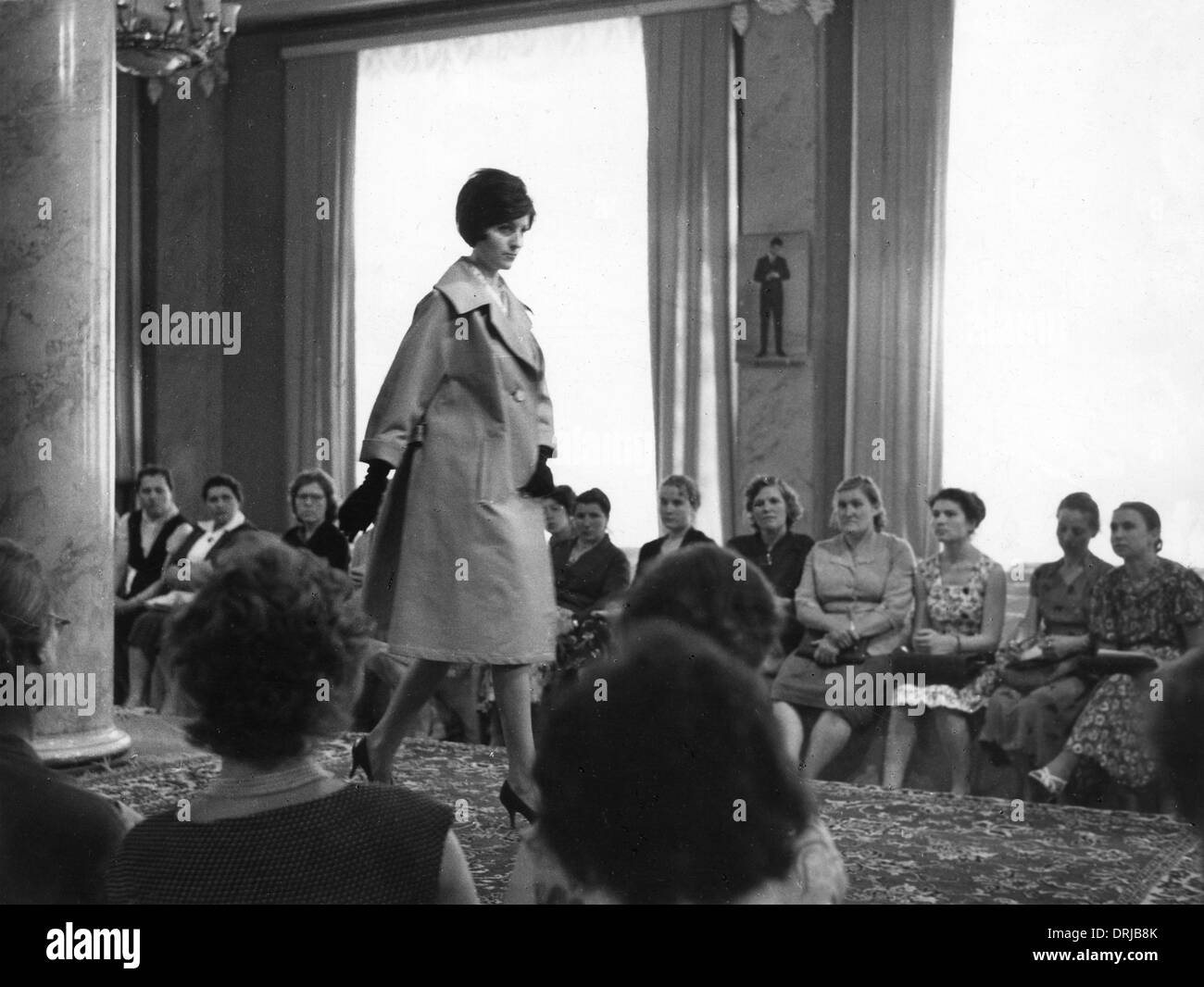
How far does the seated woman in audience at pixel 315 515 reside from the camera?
560cm

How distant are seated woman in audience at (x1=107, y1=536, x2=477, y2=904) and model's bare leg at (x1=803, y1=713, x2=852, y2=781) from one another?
3.00 metres

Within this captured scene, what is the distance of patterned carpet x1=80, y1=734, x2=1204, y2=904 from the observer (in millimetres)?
2941

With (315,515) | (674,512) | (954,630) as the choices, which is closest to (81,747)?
(315,515)

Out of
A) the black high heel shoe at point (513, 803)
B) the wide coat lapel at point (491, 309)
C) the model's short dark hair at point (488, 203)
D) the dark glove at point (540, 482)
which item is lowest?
the black high heel shoe at point (513, 803)

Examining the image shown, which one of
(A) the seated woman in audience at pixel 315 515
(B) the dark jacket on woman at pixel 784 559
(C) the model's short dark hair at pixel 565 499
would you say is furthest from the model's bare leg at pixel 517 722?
(C) the model's short dark hair at pixel 565 499

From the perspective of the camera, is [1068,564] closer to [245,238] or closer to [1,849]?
[1,849]

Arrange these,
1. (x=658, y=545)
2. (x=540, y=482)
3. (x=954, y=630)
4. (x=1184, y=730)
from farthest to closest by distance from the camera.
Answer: (x=658, y=545) < (x=954, y=630) < (x=540, y=482) < (x=1184, y=730)

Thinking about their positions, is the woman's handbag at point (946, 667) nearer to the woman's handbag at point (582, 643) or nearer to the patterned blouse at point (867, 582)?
the patterned blouse at point (867, 582)

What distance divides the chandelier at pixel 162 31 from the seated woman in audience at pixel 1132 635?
3.38 m

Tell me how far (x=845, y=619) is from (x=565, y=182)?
3.72 m

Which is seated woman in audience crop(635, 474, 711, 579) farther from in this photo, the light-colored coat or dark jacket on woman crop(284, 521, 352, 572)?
the light-colored coat

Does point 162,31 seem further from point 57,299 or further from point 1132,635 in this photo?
point 1132,635

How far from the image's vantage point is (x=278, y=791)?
5.03ft
